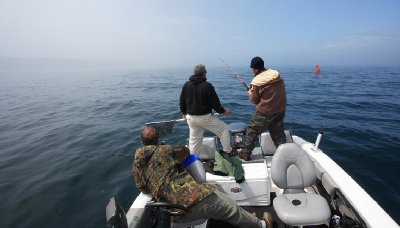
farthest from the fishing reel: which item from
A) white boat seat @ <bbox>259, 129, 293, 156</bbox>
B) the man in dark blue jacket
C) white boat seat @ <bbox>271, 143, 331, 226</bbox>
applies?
white boat seat @ <bbox>271, 143, 331, 226</bbox>

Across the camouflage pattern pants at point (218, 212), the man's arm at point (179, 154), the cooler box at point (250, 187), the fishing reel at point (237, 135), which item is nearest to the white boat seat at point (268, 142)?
the fishing reel at point (237, 135)

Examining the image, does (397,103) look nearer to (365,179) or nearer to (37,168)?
(365,179)

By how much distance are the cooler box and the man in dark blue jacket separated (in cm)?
132

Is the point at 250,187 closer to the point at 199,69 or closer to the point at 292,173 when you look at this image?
the point at 292,173

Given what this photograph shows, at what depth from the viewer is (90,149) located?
9.23 metres

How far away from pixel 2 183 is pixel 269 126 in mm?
7400

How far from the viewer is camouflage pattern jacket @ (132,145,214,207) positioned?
124 inches

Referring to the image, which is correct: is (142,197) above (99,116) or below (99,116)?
above

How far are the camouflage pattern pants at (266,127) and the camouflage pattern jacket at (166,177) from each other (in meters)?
2.28

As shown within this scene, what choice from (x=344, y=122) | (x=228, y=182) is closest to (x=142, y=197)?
(x=228, y=182)

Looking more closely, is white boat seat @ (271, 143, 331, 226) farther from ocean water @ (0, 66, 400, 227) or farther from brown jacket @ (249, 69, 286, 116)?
ocean water @ (0, 66, 400, 227)

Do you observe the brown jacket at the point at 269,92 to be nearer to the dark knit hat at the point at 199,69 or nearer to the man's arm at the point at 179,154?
the dark knit hat at the point at 199,69

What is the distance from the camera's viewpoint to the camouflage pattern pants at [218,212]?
10.6 ft

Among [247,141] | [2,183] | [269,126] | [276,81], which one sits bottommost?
[2,183]
